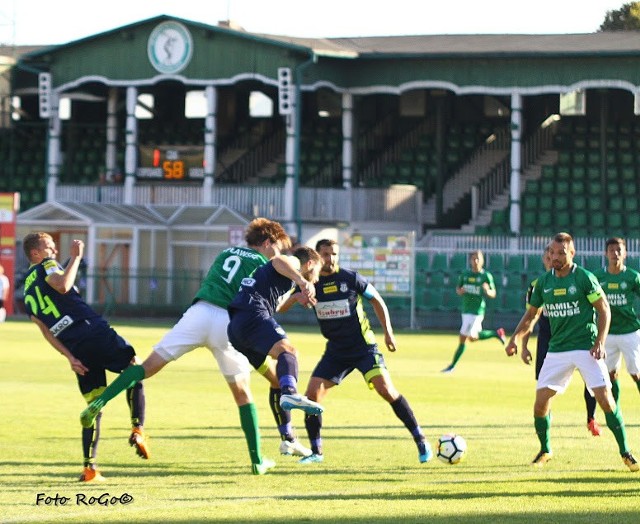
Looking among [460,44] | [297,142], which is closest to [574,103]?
[460,44]

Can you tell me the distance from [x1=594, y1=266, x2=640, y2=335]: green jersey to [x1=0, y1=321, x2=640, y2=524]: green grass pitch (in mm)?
1232

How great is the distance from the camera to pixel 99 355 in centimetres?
1234

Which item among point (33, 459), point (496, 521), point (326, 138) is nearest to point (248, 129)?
point (326, 138)

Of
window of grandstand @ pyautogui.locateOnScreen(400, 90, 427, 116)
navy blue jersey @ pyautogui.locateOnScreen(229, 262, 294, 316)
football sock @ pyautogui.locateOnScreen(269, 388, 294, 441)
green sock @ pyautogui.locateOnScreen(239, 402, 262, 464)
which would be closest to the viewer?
navy blue jersey @ pyautogui.locateOnScreen(229, 262, 294, 316)

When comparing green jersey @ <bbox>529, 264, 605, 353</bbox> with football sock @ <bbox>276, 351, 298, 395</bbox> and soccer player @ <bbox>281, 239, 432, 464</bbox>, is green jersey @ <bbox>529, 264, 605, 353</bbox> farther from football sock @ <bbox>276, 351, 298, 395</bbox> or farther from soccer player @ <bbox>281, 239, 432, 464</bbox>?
football sock @ <bbox>276, 351, 298, 395</bbox>

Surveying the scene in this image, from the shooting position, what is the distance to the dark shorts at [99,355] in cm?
1228

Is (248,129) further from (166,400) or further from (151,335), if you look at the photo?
(166,400)

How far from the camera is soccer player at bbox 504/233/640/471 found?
1262 centimetres

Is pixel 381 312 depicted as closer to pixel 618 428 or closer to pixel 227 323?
pixel 227 323

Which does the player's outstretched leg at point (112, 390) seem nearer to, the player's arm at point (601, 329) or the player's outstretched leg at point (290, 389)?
the player's outstretched leg at point (290, 389)

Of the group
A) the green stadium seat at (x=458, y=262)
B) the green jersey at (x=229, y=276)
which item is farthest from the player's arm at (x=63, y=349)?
the green stadium seat at (x=458, y=262)

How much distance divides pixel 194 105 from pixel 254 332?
42640 mm

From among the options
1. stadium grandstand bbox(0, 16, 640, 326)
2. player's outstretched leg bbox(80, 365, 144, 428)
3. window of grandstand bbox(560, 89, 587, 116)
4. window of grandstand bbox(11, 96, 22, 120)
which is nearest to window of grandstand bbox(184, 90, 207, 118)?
stadium grandstand bbox(0, 16, 640, 326)

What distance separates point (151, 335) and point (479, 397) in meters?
15.4
